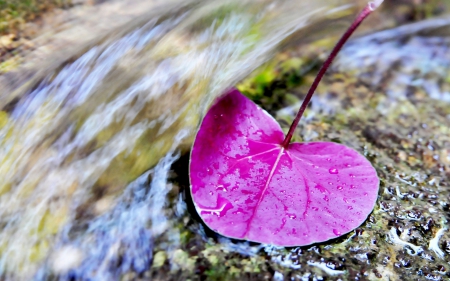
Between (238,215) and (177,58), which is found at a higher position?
(177,58)

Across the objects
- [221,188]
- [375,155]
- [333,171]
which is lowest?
[375,155]

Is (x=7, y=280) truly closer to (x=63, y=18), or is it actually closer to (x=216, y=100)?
(x=216, y=100)

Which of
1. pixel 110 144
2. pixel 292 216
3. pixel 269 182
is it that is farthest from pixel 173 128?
pixel 292 216

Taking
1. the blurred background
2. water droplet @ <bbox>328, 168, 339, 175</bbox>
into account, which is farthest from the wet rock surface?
water droplet @ <bbox>328, 168, 339, 175</bbox>

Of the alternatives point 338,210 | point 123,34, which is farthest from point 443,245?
point 123,34

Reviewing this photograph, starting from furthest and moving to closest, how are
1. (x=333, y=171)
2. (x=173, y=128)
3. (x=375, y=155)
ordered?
1. (x=375, y=155)
2. (x=173, y=128)
3. (x=333, y=171)

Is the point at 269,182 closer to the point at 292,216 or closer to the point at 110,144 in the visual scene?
the point at 292,216

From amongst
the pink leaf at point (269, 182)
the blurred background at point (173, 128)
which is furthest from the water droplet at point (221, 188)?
the blurred background at point (173, 128)
